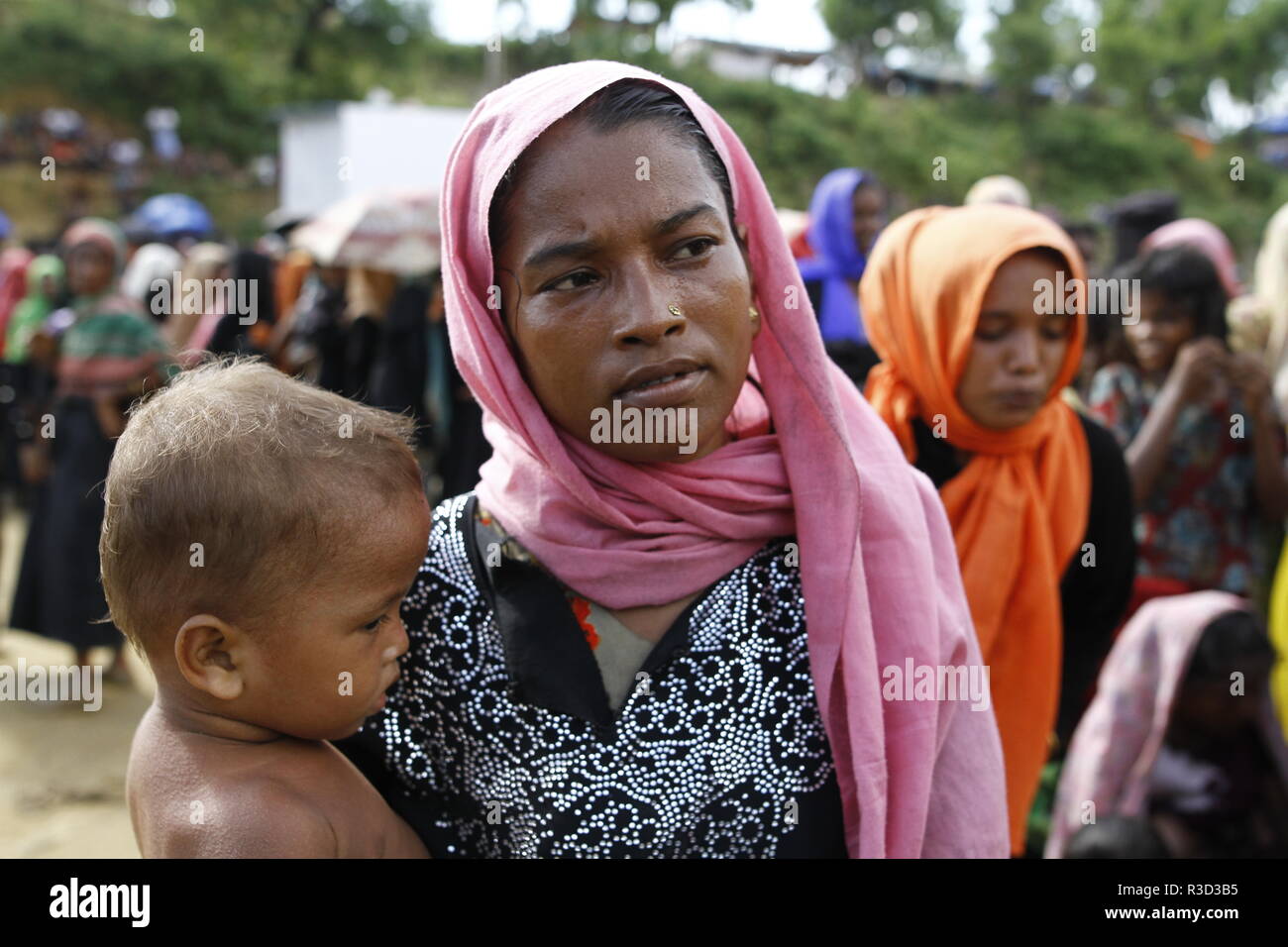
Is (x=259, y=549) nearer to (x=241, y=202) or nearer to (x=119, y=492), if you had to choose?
(x=119, y=492)

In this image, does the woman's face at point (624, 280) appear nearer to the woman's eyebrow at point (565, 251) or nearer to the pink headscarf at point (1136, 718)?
the woman's eyebrow at point (565, 251)

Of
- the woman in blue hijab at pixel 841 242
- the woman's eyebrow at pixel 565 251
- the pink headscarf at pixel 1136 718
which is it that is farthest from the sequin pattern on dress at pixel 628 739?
the woman in blue hijab at pixel 841 242

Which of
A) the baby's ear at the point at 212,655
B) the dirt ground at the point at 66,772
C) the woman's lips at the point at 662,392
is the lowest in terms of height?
the dirt ground at the point at 66,772

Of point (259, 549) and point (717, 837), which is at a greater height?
point (259, 549)

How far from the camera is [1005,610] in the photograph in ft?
8.11

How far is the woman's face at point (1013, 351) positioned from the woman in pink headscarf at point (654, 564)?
959 mm

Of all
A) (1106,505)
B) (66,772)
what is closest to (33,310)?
(66,772)

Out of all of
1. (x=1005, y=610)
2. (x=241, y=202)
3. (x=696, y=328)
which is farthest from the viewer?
(x=241, y=202)

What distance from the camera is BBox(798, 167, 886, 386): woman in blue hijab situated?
4.82 m

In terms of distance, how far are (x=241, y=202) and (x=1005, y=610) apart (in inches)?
888

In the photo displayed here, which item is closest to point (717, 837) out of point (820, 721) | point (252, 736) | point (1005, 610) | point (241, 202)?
point (820, 721)

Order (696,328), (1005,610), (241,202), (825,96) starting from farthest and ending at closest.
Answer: (825,96) → (241,202) → (1005,610) → (696,328)

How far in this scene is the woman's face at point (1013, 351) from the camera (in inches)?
95.5

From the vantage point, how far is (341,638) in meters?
1.35
